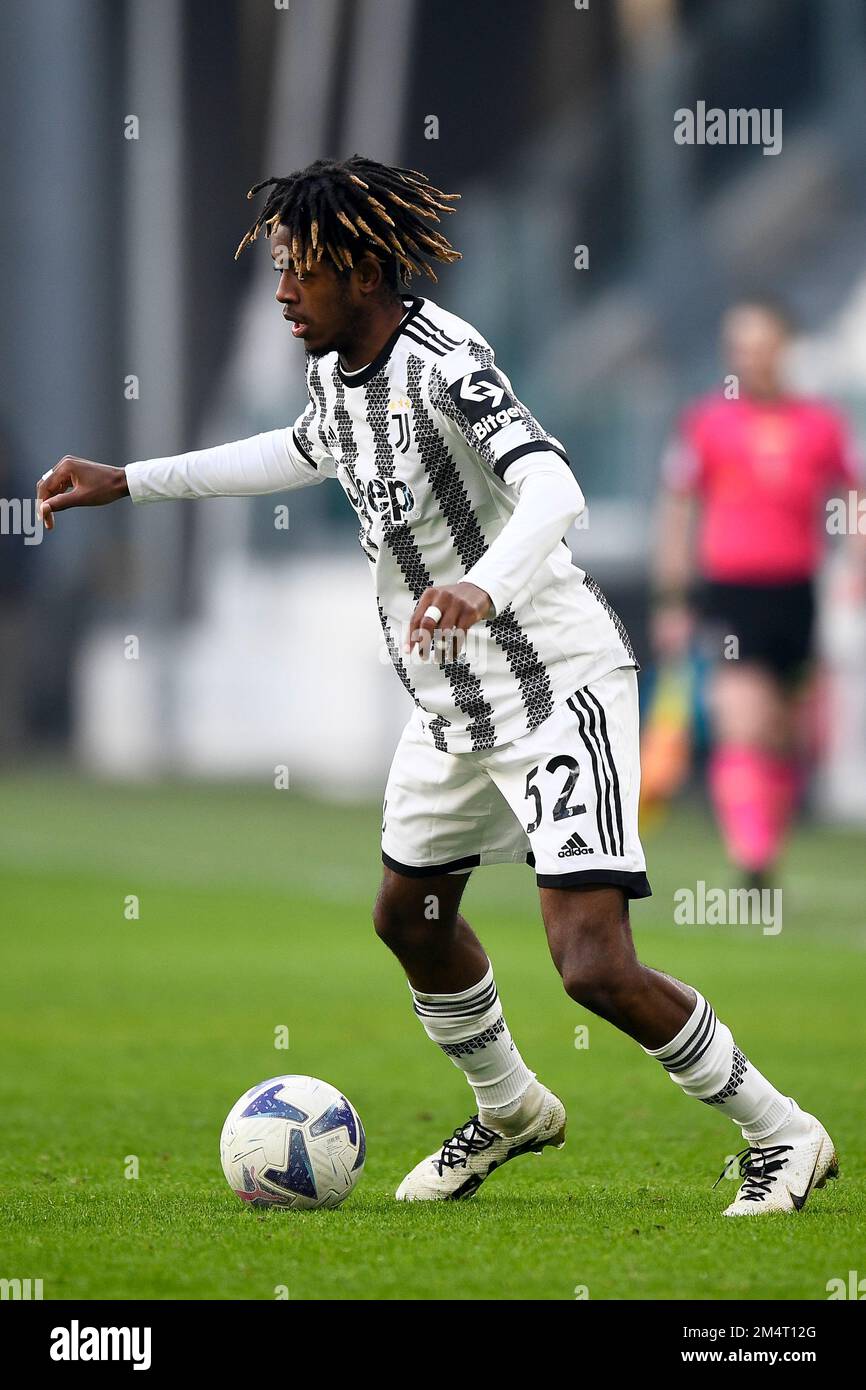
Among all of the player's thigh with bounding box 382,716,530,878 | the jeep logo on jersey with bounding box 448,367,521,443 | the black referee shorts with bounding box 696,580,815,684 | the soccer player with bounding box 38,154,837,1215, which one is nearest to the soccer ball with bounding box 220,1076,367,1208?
the soccer player with bounding box 38,154,837,1215

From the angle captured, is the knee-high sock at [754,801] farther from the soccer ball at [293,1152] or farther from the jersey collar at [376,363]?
the jersey collar at [376,363]

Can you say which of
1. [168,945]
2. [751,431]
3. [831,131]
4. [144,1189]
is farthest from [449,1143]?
[831,131]

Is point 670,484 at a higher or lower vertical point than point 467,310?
lower

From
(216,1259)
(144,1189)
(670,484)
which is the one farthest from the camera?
(670,484)

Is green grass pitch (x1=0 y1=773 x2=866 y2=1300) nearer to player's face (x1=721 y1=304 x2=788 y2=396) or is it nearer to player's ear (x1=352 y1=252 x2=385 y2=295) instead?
player's ear (x1=352 y1=252 x2=385 y2=295)

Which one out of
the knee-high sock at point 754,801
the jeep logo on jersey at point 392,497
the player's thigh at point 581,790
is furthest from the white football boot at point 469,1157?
the knee-high sock at point 754,801

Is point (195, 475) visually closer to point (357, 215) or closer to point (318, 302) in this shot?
point (318, 302)

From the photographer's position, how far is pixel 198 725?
2178 cm

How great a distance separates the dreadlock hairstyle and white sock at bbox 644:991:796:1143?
5.39 feet

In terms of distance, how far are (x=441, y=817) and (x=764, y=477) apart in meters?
5.82

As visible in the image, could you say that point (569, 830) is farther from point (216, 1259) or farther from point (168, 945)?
point (168, 945)

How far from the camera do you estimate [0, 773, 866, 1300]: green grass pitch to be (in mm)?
4062
